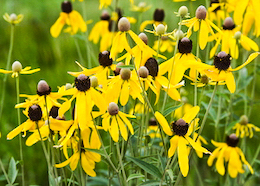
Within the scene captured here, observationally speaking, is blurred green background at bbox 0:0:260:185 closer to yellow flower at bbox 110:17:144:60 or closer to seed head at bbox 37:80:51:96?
seed head at bbox 37:80:51:96

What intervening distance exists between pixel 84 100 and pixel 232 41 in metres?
0.72

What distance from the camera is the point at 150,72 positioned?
95 centimetres

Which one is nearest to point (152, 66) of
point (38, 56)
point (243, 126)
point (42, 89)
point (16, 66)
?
point (42, 89)

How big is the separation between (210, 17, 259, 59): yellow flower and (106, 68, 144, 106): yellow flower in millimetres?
465

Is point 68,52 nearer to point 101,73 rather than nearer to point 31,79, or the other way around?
point 31,79

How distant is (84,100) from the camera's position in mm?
850

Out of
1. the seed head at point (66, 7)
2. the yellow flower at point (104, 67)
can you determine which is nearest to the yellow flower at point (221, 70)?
the yellow flower at point (104, 67)

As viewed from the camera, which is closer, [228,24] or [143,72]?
[143,72]

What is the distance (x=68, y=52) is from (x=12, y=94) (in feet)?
1.72

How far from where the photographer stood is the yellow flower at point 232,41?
4.25 feet

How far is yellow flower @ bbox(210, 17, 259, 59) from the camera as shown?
129 cm

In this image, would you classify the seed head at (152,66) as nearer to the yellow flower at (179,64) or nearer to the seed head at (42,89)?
the yellow flower at (179,64)

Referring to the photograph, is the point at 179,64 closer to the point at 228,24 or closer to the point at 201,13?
the point at 201,13

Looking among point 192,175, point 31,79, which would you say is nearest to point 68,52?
point 31,79
